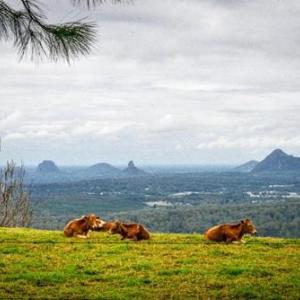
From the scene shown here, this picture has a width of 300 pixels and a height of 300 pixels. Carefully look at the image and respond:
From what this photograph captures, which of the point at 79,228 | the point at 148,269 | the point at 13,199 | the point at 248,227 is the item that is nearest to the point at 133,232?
the point at 79,228

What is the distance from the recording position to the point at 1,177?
37750mm

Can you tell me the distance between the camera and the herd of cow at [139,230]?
1645 centimetres

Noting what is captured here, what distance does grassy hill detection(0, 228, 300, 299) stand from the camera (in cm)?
993

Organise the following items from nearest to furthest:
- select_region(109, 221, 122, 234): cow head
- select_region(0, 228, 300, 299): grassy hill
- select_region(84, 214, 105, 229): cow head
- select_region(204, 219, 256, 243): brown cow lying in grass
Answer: select_region(0, 228, 300, 299): grassy hill
select_region(204, 219, 256, 243): brown cow lying in grass
select_region(109, 221, 122, 234): cow head
select_region(84, 214, 105, 229): cow head

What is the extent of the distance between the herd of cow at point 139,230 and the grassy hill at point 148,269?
500mm

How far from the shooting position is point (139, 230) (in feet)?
55.6

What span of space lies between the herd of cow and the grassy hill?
500 millimetres

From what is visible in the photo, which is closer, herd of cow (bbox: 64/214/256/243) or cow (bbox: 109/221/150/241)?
herd of cow (bbox: 64/214/256/243)

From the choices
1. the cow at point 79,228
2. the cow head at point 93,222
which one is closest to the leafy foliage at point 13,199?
the cow head at point 93,222

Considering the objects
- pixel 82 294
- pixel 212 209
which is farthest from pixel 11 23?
pixel 212 209

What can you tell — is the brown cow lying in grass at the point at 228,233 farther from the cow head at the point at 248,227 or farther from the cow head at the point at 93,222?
the cow head at the point at 93,222

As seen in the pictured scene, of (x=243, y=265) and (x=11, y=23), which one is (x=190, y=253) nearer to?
(x=243, y=265)

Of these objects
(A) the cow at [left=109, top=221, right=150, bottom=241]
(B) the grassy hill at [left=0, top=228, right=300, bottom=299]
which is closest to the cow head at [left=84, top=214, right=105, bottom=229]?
(A) the cow at [left=109, top=221, right=150, bottom=241]

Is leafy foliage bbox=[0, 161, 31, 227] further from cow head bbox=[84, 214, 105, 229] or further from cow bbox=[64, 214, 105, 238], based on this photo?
cow bbox=[64, 214, 105, 238]
